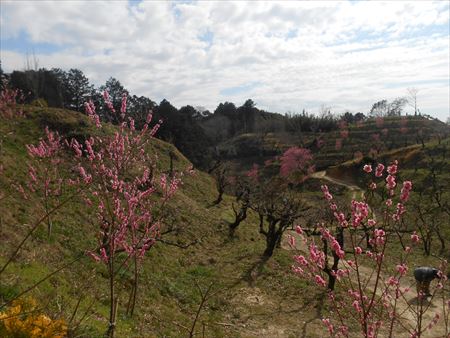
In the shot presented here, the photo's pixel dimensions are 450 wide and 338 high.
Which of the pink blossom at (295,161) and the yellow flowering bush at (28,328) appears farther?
the pink blossom at (295,161)

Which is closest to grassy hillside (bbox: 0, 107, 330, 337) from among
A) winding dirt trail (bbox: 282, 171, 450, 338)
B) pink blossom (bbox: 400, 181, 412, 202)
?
winding dirt trail (bbox: 282, 171, 450, 338)

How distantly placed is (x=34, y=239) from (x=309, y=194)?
3700 cm

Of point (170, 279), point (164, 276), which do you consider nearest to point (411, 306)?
point (170, 279)

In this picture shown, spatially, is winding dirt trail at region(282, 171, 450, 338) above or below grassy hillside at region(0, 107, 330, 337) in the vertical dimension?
below

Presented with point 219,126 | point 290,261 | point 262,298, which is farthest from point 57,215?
point 219,126

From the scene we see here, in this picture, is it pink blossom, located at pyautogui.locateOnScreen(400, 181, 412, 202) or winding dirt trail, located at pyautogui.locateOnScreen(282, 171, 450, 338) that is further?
winding dirt trail, located at pyautogui.locateOnScreen(282, 171, 450, 338)

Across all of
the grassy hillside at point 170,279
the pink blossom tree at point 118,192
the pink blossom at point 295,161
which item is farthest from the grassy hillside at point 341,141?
the pink blossom tree at point 118,192

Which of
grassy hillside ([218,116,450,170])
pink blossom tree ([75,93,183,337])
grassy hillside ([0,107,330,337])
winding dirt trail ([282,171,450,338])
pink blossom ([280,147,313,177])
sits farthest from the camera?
grassy hillside ([218,116,450,170])

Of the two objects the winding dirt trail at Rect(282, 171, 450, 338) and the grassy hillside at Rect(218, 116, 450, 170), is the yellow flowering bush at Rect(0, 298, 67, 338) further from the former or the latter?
the grassy hillside at Rect(218, 116, 450, 170)

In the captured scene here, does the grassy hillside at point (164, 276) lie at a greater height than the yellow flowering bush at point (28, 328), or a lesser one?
lesser

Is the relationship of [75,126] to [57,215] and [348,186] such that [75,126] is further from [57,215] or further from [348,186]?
[348,186]

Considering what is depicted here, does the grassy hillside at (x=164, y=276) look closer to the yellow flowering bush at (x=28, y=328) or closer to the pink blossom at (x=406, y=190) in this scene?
the yellow flowering bush at (x=28, y=328)

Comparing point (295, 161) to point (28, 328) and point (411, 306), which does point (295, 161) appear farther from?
point (28, 328)

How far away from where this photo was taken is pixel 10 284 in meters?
7.84
